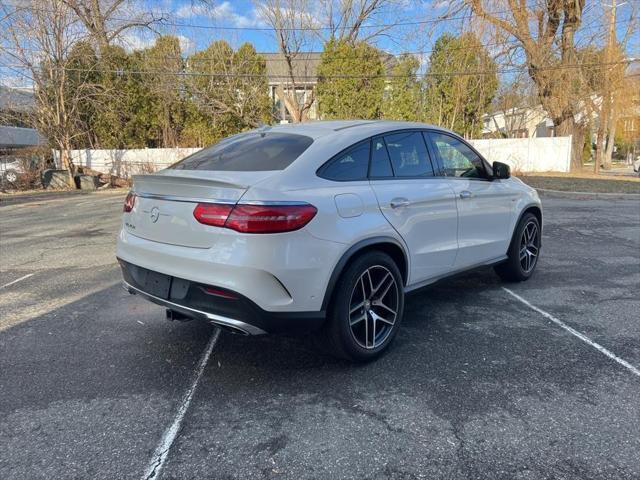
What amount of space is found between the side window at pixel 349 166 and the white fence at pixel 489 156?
22.4 meters

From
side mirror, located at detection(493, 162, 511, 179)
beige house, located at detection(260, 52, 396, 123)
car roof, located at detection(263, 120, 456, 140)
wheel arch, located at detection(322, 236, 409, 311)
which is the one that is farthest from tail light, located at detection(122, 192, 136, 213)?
beige house, located at detection(260, 52, 396, 123)

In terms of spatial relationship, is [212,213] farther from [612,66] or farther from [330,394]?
[612,66]

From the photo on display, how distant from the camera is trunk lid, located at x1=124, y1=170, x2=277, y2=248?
9.78 feet

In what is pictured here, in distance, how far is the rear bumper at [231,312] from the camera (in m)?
2.92

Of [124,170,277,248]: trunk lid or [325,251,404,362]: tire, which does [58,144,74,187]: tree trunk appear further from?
[325,251,404,362]: tire

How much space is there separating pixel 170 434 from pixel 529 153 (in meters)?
25.8

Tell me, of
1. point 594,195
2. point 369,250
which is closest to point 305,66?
point 594,195

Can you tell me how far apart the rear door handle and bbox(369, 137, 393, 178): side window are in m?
0.21

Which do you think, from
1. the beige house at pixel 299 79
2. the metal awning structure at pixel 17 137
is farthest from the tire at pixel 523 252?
the metal awning structure at pixel 17 137

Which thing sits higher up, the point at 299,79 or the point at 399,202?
the point at 299,79

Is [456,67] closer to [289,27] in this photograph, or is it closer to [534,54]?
[534,54]

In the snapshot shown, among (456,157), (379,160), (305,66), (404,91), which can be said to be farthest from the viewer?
(305,66)

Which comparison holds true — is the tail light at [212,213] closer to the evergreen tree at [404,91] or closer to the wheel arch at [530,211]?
the wheel arch at [530,211]

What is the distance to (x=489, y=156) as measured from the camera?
24969mm
